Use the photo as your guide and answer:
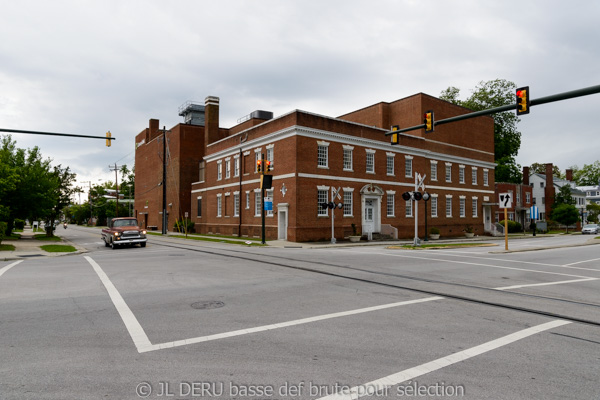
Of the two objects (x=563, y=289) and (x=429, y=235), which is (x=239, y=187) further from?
(x=563, y=289)

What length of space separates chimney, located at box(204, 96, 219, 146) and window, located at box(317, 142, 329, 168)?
19.3m

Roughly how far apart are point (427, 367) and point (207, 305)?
15.6 ft

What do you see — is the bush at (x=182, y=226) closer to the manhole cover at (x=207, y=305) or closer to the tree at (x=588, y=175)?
the manhole cover at (x=207, y=305)

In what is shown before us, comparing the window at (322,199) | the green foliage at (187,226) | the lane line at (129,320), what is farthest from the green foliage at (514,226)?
the lane line at (129,320)

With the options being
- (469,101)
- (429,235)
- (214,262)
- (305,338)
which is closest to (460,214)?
(429,235)

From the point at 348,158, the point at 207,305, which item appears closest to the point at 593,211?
the point at 348,158

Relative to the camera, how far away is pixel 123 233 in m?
25.4

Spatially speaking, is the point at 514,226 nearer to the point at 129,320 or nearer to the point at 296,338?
the point at 296,338

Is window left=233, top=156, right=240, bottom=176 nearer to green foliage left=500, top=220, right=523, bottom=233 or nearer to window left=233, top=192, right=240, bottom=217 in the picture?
window left=233, top=192, right=240, bottom=217

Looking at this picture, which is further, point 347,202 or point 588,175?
point 588,175

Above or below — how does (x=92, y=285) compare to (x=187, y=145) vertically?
below

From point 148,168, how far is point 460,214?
47137 mm

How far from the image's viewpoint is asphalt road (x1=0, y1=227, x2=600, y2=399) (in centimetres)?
429

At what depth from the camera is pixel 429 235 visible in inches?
1641
